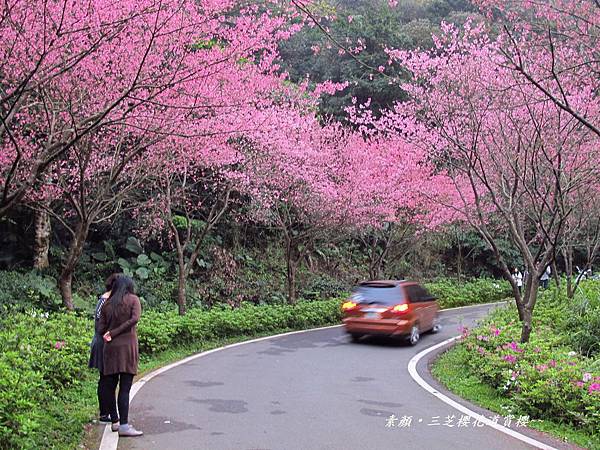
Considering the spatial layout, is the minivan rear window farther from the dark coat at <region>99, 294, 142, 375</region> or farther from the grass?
the dark coat at <region>99, 294, 142, 375</region>

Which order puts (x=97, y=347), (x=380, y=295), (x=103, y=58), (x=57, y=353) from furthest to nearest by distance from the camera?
(x=380, y=295)
(x=103, y=58)
(x=57, y=353)
(x=97, y=347)

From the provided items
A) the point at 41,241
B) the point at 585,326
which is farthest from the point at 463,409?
the point at 41,241

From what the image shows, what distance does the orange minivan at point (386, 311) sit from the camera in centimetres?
1254

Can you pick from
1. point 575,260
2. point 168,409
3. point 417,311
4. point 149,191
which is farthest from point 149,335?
point 575,260

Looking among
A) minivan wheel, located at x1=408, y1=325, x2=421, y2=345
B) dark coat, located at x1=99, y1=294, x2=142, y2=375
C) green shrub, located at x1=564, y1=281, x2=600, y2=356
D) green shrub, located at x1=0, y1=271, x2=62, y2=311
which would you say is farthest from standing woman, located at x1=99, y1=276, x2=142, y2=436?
green shrub, located at x1=0, y1=271, x2=62, y2=311

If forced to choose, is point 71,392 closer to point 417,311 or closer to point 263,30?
point 263,30

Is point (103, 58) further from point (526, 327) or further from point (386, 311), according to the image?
point (526, 327)

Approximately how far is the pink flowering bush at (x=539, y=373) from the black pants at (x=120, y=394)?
15.8ft

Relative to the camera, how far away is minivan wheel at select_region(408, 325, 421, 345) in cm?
1290

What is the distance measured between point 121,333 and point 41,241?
1202 cm

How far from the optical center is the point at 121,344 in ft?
18.1

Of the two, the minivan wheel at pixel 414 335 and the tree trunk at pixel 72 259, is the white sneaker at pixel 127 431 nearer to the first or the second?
the tree trunk at pixel 72 259

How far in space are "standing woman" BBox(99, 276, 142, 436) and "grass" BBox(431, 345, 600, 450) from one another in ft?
15.1

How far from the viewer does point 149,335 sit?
10617 millimetres
